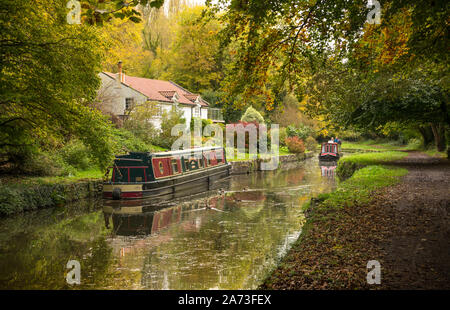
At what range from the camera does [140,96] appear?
3086 centimetres

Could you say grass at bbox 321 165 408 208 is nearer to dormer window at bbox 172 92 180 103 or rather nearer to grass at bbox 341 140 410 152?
dormer window at bbox 172 92 180 103

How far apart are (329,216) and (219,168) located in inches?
568

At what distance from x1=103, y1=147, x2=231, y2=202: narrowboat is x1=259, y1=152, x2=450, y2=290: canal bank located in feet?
26.6

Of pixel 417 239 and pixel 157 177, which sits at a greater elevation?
pixel 157 177

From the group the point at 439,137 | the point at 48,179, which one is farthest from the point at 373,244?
the point at 439,137

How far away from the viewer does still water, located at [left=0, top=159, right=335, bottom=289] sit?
7.22 meters

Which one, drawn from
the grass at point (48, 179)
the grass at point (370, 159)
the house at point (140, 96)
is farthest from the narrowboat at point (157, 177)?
the house at point (140, 96)

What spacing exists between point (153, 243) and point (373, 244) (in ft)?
18.7

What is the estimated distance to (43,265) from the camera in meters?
8.17

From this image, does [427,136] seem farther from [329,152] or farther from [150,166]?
[150,166]

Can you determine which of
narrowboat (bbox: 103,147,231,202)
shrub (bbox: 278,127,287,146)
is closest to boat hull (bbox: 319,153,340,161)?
shrub (bbox: 278,127,287,146)

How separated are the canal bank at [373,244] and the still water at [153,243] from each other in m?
1.10

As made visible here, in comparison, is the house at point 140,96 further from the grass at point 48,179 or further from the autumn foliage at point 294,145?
the grass at point 48,179
